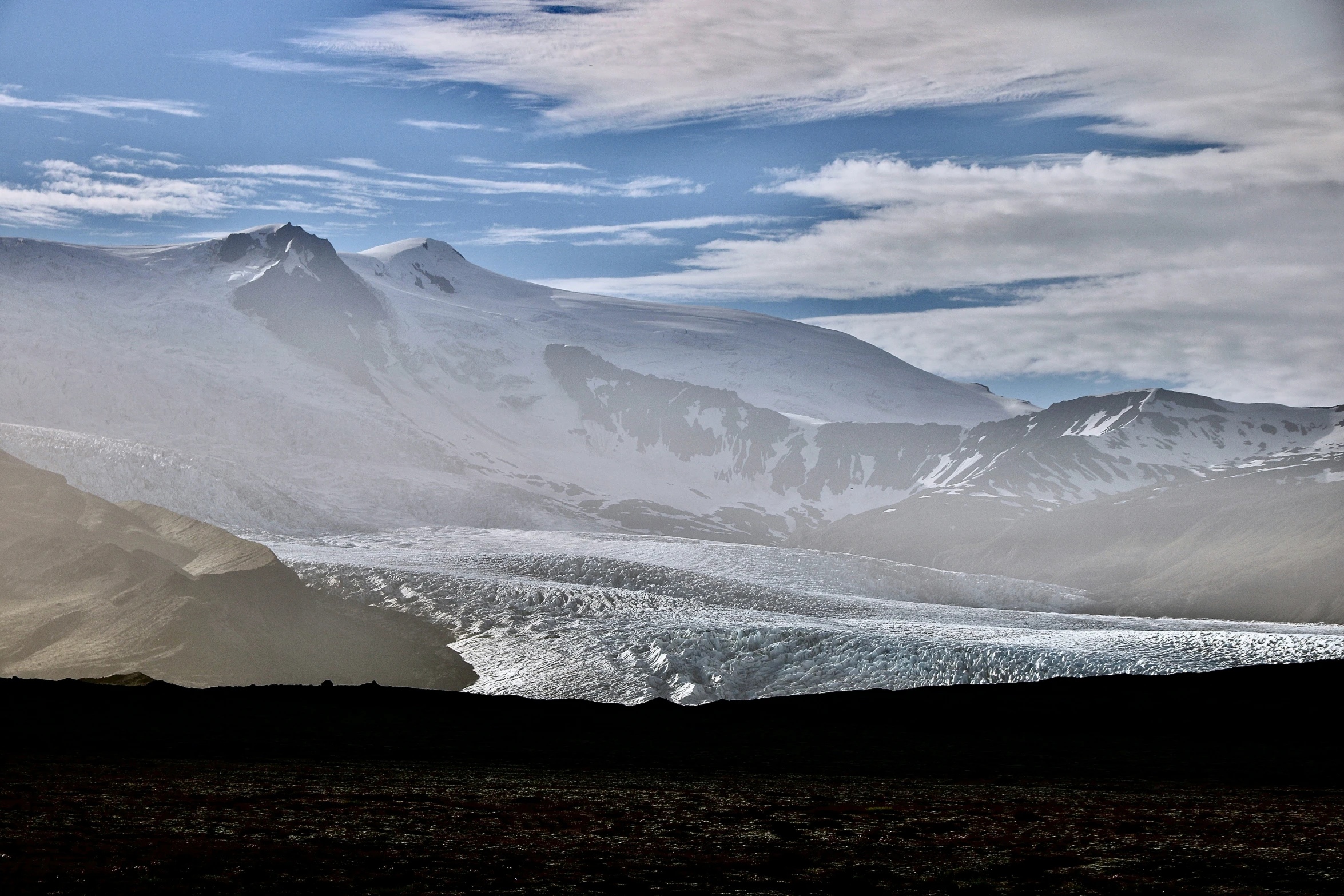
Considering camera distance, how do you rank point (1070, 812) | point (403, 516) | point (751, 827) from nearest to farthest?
1. point (751, 827)
2. point (1070, 812)
3. point (403, 516)

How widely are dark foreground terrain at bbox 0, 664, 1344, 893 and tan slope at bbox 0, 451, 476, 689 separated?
1535 centimetres

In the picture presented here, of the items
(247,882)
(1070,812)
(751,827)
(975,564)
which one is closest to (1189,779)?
(1070,812)

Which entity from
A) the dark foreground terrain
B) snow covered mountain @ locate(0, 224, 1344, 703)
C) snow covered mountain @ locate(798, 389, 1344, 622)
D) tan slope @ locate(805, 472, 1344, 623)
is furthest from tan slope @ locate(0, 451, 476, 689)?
tan slope @ locate(805, 472, 1344, 623)

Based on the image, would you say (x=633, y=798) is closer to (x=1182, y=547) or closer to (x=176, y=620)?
(x=176, y=620)

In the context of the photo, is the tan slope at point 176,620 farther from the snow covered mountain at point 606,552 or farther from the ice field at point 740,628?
the snow covered mountain at point 606,552

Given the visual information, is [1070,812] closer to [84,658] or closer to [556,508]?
[84,658]

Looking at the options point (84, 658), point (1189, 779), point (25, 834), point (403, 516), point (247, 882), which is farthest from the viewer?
point (403, 516)

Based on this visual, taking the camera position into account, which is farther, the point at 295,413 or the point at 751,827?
the point at 295,413

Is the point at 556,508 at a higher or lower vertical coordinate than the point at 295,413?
lower

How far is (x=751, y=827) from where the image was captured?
14820 mm

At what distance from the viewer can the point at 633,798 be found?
59.2ft

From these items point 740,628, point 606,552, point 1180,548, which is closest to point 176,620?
point 740,628

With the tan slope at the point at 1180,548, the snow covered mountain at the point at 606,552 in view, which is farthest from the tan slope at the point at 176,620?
the tan slope at the point at 1180,548

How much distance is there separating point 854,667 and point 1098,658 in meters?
9.52
